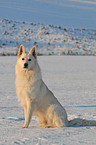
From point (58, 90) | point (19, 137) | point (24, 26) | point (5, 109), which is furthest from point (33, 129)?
point (24, 26)

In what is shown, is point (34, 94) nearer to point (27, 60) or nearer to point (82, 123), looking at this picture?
point (27, 60)

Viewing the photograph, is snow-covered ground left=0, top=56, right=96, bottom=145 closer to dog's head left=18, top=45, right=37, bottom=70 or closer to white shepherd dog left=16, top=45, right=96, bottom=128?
white shepherd dog left=16, top=45, right=96, bottom=128

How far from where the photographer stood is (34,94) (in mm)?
6090

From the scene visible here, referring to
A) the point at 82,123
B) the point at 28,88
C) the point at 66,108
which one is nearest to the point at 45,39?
the point at 66,108

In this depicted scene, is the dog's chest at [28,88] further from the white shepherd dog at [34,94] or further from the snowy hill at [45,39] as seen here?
the snowy hill at [45,39]

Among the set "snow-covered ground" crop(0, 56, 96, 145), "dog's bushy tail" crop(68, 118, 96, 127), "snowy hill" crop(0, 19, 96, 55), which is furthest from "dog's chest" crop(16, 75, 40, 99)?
"snowy hill" crop(0, 19, 96, 55)

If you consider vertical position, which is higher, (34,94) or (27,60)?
(27,60)

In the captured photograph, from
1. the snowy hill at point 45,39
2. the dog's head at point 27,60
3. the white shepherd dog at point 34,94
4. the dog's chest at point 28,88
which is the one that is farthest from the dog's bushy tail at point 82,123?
the snowy hill at point 45,39

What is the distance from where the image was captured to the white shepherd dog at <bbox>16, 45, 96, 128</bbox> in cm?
607

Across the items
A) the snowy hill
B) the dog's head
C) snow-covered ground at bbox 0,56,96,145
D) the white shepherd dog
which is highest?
the dog's head

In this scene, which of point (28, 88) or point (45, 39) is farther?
point (45, 39)

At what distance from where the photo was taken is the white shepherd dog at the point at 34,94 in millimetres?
6074

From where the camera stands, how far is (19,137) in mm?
5285

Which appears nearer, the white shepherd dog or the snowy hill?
the white shepherd dog
